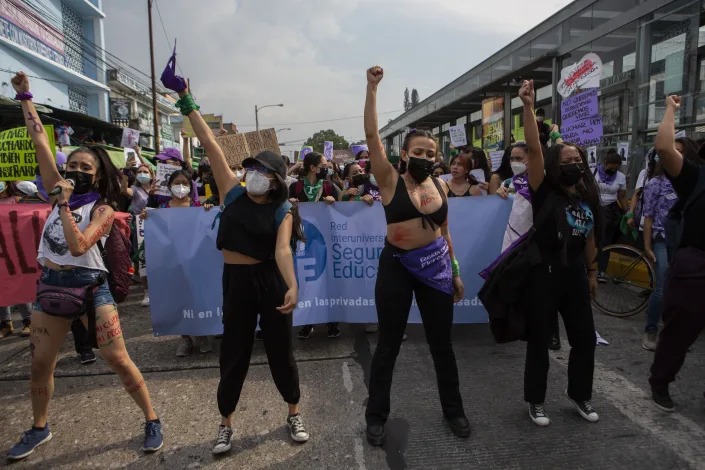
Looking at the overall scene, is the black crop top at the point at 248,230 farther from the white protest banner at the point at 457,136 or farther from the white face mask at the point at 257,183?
the white protest banner at the point at 457,136

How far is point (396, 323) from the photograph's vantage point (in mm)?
2936

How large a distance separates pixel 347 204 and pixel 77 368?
2.85 metres

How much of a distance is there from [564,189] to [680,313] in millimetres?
1121

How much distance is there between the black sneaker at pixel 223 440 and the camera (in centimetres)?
276

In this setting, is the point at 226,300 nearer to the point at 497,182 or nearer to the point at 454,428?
the point at 454,428

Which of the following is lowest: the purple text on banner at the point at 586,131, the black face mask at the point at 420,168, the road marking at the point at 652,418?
the road marking at the point at 652,418

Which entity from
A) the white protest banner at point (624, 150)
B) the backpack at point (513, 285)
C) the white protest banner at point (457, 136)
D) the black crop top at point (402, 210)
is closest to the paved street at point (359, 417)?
the backpack at point (513, 285)

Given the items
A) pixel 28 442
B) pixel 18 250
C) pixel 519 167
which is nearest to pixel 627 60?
pixel 519 167

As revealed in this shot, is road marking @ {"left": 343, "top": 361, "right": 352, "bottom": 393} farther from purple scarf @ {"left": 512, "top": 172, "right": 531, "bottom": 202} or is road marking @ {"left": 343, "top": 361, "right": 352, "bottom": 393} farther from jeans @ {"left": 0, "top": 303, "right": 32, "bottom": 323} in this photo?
jeans @ {"left": 0, "top": 303, "right": 32, "bottom": 323}

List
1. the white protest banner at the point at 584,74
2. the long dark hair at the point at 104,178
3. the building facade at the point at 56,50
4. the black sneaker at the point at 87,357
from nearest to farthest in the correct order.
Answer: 1. the long dark hair at the point at 104,178
2. the black sneaker at the point at 87,357
3. the white protest banner at the point at 584,74
4. the building facade at the point at 56,50

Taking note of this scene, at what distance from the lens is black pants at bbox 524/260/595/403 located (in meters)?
3.05

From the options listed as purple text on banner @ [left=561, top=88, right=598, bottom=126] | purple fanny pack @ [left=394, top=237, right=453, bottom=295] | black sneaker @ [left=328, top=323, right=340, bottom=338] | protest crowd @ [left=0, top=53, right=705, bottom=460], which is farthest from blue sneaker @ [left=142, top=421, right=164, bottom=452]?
purple text on banner @ [left=561, top=88, right=598, bottom=126]

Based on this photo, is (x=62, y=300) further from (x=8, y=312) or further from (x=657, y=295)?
(x=657, y=295)

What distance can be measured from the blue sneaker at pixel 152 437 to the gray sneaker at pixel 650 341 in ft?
13.6
